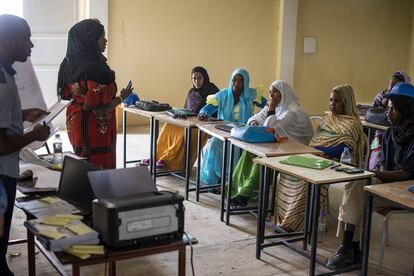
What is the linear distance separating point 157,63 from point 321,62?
322 centimetres

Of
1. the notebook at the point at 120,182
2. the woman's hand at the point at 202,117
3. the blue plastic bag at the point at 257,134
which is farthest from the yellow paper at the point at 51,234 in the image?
the woman's hand at the point at 202,117

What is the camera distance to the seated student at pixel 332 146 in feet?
13.6

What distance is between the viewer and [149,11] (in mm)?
8492

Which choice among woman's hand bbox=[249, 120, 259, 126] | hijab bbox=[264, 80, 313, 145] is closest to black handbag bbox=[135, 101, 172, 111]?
woman's hand bbox=[249, 120, 259, 126]

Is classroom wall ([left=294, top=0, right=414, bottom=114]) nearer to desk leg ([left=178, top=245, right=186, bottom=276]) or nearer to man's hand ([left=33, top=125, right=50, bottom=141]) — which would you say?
man's hand ([left=33, top=125, right=50, bottom=141])

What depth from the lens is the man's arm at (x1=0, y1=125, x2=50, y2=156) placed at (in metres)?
2.43

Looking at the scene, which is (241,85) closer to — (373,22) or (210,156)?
(210,156)

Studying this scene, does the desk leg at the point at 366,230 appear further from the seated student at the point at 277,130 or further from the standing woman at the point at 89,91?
the standing woman at the point at 89,91

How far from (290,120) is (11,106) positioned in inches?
105

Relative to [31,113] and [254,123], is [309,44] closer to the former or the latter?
[254,123]

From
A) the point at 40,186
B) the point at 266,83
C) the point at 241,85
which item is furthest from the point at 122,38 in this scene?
the point at 40,186

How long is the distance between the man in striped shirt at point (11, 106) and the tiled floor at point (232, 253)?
1.08 m

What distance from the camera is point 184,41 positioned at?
888 cm

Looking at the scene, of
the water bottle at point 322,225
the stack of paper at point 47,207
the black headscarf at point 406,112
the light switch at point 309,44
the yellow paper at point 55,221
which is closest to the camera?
the yellow paper at point 55,221
